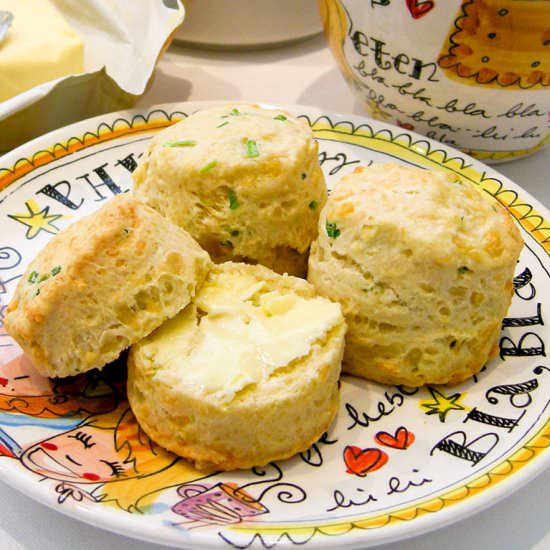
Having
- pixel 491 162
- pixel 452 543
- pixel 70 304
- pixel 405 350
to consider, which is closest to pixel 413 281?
pixel 405 350

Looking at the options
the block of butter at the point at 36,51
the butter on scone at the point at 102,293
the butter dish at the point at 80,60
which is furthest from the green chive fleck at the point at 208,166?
the block of butter at the point at 36,51

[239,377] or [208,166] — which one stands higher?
[208,166]

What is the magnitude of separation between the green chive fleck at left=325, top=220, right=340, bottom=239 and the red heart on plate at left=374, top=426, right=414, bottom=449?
0.31 m

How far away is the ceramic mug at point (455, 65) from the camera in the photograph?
4.38ft

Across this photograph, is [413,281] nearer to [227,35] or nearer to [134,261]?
[134,261]

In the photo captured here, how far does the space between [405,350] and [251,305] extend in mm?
246

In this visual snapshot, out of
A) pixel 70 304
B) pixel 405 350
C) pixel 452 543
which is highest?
pixel 70 304

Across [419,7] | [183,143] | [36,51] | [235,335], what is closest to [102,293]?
[235,335]

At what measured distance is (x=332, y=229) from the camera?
43.0 inches

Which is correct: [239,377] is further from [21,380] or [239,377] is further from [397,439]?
[21,380]

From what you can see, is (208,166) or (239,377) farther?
(208,166)

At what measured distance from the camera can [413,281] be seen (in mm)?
1013

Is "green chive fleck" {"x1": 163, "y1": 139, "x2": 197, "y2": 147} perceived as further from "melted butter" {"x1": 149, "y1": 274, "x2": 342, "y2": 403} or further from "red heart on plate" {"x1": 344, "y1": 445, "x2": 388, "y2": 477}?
"red heart on plate" {"x1": 344, "y1": 445, "x2": 388, "y2": 477}

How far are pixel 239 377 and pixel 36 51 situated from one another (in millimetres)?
1258
